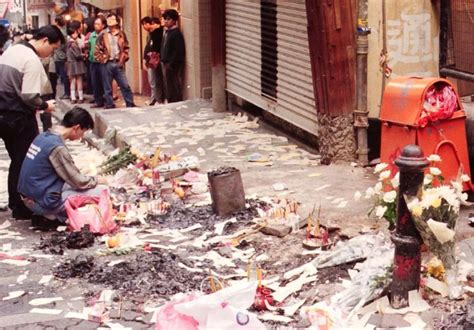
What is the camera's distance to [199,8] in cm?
1582

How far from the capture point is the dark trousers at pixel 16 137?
30.1ft

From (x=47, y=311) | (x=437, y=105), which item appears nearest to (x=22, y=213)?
(x=47, y=311)

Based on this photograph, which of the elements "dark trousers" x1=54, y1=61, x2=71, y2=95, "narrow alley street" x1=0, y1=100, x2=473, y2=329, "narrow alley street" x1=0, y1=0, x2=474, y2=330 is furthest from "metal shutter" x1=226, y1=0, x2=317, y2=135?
"dark trousers" x1=54, y1=61, x2=71, y2=95

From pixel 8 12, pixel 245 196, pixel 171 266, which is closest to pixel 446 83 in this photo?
pixel 245 196

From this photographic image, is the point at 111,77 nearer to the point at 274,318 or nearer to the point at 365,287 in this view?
the point at 274,318

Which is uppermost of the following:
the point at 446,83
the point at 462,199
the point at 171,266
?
the point at 446,83

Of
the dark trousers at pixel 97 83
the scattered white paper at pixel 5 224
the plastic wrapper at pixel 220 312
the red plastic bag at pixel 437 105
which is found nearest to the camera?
the plastic wrapper at pixel 220 312

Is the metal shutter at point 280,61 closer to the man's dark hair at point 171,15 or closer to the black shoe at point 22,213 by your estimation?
the man's dark hair at point 171,15

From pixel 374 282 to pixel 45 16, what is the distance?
85.8ft

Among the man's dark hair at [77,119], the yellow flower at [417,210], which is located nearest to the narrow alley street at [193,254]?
the yellow flower at [417,210]

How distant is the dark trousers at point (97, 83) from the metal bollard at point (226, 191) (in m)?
9.56

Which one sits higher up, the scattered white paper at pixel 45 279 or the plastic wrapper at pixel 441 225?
the plastic wrapper at pixel 441 225

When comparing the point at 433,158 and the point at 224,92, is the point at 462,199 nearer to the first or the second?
the point at 433,158

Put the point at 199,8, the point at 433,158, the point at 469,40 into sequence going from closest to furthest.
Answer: the point at 433,158, the point at 469,40, the point at 199,8
